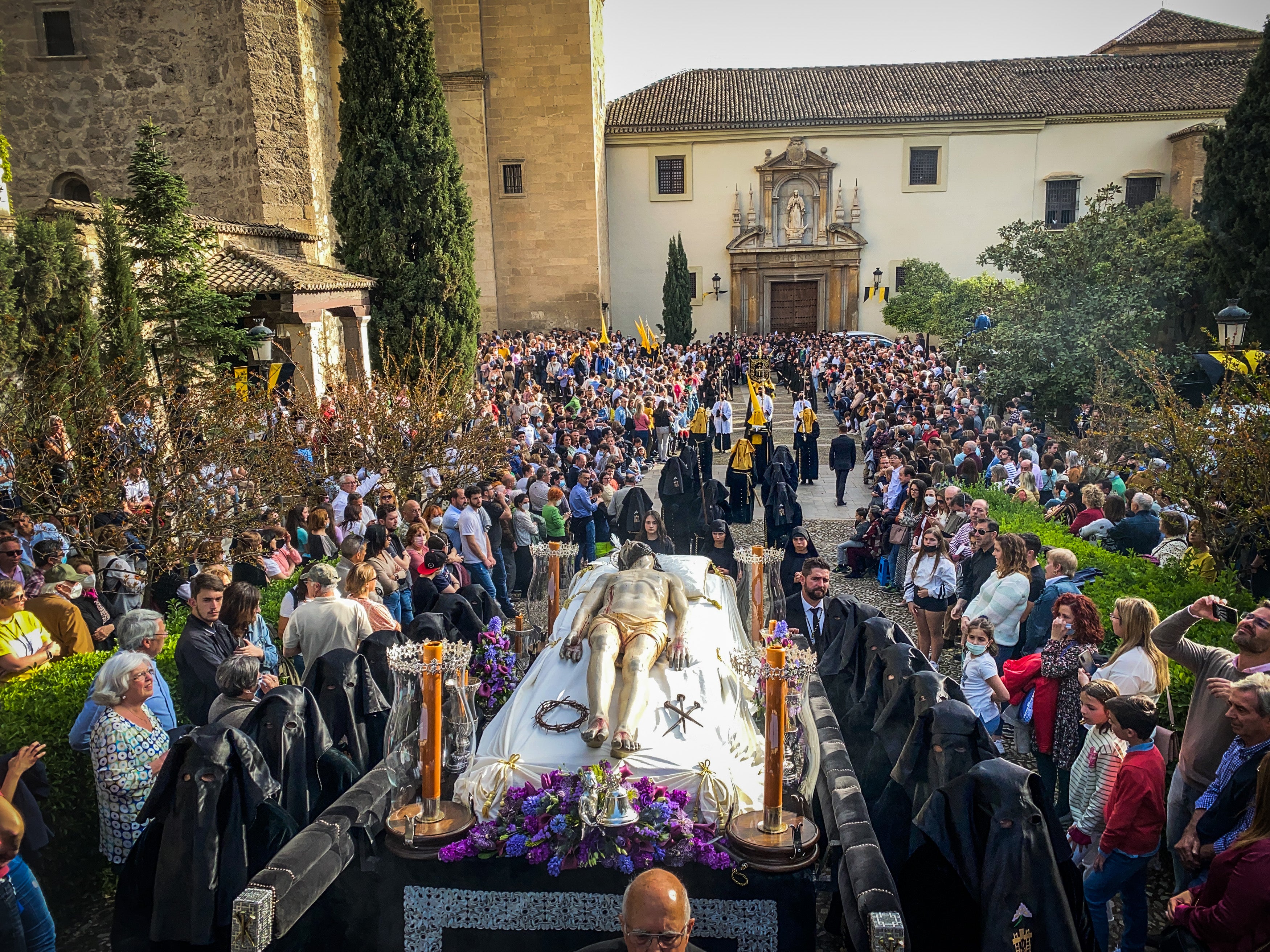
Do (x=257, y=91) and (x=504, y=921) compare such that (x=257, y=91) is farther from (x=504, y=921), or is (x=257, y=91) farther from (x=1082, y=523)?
(x=504, y=921)

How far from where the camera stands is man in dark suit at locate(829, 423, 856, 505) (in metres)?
15.3

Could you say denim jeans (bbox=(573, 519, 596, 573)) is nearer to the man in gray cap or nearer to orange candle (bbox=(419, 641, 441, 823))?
the man in gray cap

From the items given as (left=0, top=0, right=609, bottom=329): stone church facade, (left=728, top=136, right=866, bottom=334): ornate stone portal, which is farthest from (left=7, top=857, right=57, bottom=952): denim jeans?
(left=728, top=136, right=866, bottom=334): ornate stone portal

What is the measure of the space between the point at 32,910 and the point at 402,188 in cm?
1710

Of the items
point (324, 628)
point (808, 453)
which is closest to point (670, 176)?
point (808, 453)

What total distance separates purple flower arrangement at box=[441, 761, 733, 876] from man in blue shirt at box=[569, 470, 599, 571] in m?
6.77

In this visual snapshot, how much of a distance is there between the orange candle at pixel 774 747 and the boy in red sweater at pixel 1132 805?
4.85ft

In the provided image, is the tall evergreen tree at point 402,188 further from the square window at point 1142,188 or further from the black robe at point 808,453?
the square window at point 1142,188

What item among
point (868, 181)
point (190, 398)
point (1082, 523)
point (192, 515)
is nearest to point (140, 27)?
point (190, 398)

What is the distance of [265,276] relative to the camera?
1655 centimetres

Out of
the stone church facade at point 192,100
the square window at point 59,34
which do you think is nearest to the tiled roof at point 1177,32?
the stone church facade at point 192,100

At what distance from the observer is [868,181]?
38844 mm

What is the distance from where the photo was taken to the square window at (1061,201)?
38.7 meters

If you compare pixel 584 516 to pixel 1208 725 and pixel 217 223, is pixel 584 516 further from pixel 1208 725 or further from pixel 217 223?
pixel 217 223
